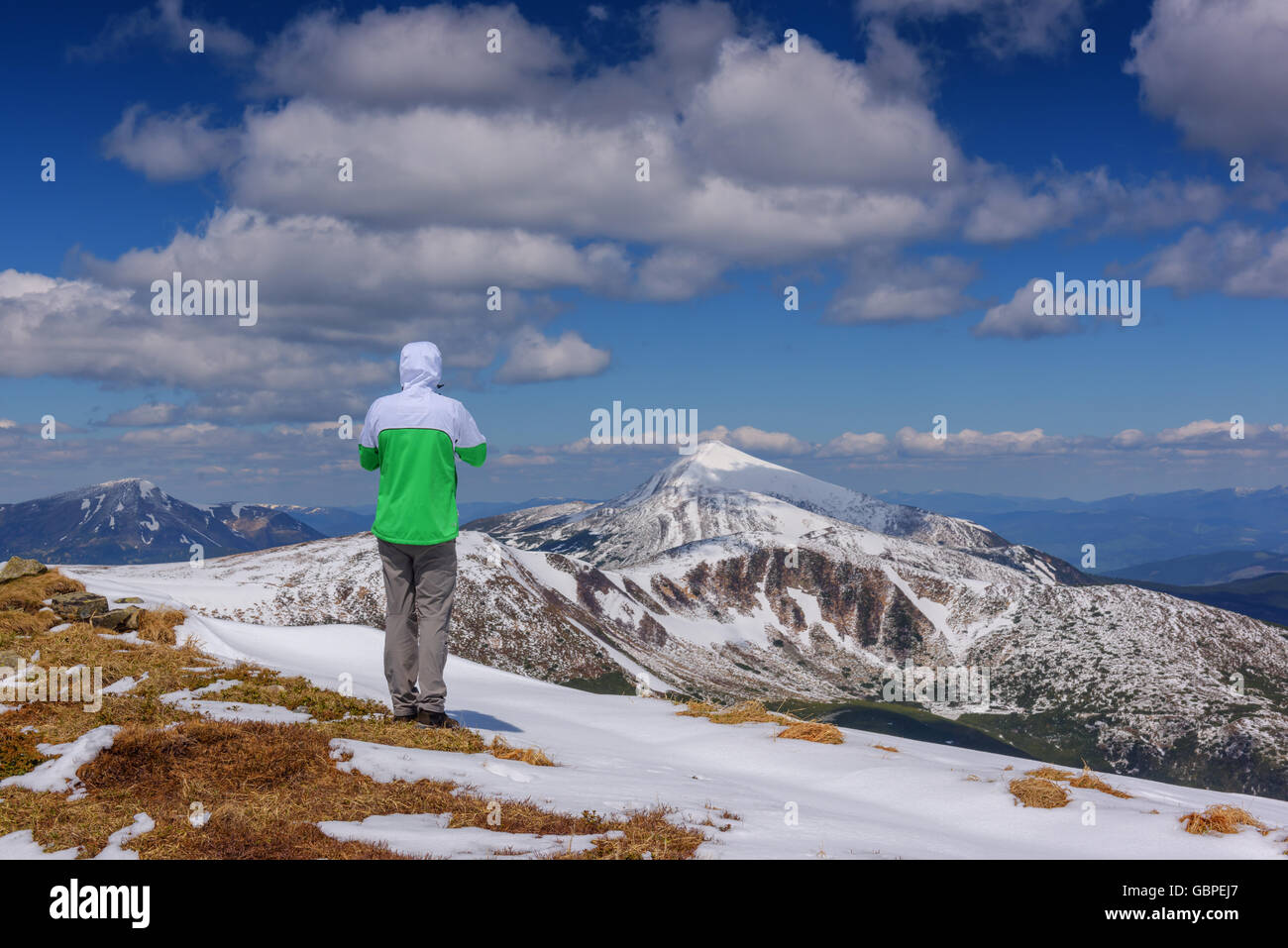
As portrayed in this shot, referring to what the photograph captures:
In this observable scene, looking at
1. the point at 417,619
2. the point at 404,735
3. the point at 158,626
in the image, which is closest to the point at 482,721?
the point at 417,619

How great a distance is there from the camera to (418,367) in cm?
1241

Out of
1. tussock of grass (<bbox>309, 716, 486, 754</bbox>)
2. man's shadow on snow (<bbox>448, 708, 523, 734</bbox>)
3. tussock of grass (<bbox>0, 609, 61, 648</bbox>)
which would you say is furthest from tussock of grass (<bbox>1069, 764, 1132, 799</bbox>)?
tussock of grass (<bbox>0, 609, 61, 648</bbox>)

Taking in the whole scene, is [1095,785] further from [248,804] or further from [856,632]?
[856,632]

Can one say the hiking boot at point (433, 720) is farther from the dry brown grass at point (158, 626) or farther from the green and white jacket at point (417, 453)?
the dry brown grass at point (158, 626)

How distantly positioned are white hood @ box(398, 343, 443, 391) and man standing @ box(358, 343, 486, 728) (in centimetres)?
2

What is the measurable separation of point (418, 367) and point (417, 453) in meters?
1.46

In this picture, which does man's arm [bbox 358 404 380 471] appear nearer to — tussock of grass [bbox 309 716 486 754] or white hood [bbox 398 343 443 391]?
white hood [bbox 398 343 443 391]

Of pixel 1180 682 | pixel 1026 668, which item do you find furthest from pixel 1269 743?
pixel 1026 668

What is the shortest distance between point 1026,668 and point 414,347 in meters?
136

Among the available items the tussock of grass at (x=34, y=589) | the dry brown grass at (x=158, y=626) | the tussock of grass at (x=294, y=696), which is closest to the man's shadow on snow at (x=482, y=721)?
the tussock of grass at (x=294, y=696)

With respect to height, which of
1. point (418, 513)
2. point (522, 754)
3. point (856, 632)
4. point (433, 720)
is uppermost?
point (418, 513)

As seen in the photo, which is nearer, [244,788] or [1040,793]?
[244,788]

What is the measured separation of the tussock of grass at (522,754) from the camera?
434 inches

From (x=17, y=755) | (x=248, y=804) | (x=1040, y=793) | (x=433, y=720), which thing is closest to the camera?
(x=248, y=804)
